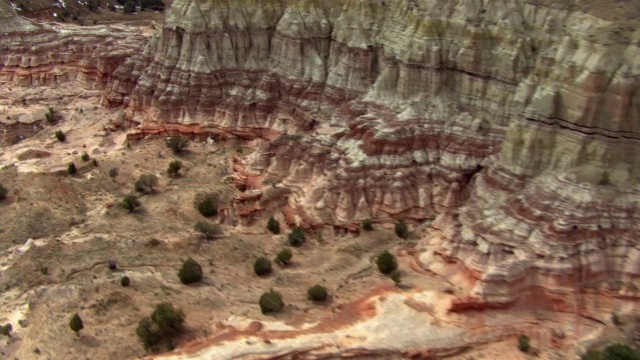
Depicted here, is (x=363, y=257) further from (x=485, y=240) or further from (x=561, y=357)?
(x=561, y=357)

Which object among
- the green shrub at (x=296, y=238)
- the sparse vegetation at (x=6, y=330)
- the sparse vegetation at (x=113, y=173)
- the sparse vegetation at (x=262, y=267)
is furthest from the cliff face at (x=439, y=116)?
the sparse vegetation at (x=6, y=330)

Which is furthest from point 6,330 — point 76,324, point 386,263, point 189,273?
point 386,263

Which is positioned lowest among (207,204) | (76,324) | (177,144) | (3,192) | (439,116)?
(3,192)

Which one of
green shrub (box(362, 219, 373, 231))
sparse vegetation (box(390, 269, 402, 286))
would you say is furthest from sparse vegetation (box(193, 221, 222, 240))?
sparse vegetation (box(390, 269, 402, 286))

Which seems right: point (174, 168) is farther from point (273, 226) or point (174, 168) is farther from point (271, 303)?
point (271, 303)

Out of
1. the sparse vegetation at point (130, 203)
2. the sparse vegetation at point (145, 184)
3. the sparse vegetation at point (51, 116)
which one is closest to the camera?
the sparse vegetation at point (130, 203)

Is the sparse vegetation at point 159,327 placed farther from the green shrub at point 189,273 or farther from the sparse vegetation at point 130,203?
the sparse vegetation at point 130,203

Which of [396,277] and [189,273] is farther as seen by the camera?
[189,273]

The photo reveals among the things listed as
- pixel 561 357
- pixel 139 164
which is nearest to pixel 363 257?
pixel 561 357
